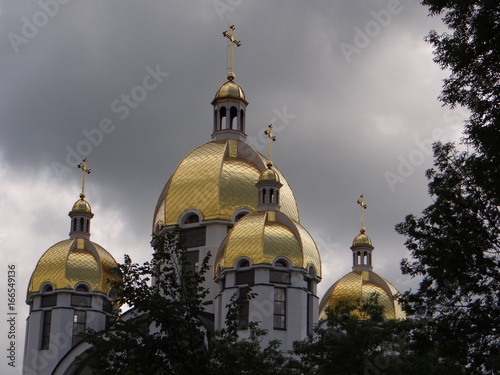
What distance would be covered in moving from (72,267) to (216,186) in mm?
7898

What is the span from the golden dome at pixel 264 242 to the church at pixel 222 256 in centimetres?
4

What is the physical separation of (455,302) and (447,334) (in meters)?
0.71

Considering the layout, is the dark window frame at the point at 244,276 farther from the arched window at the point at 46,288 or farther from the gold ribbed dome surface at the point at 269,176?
the arched window at the point at 46,288

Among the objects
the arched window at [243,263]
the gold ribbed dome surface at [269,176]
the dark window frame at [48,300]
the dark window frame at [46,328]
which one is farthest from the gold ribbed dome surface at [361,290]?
the dark window frame at [46,328]

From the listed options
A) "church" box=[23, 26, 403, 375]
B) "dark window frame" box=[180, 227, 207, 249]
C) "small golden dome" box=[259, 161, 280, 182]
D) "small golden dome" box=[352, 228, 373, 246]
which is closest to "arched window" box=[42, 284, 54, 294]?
"church" box=[23, 26, 403, 375]

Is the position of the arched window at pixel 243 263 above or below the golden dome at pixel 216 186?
below

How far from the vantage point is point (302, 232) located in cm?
4550

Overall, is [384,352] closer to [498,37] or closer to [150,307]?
[150,307]

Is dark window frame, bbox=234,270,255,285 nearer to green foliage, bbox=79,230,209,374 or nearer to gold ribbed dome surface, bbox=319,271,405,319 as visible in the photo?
gold ribbed dome surface, bbox=319,271,405,319

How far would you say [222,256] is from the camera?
4359 cm

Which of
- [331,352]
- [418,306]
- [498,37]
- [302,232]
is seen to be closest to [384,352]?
[331,352]

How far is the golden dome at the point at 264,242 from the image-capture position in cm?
4259

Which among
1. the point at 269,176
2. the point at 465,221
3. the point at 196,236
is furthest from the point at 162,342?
the point at 196,236

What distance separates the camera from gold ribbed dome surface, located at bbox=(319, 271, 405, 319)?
170 ft
